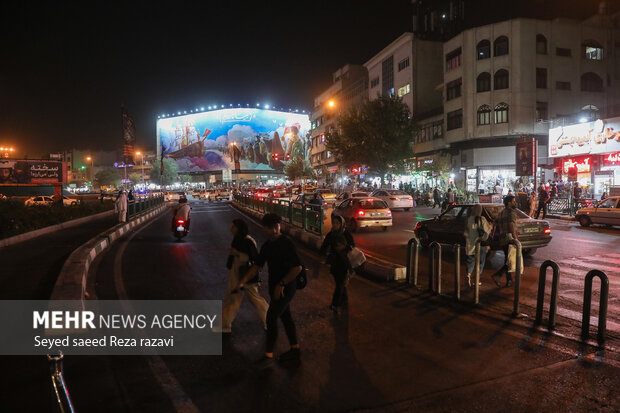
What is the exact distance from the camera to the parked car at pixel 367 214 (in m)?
17.1

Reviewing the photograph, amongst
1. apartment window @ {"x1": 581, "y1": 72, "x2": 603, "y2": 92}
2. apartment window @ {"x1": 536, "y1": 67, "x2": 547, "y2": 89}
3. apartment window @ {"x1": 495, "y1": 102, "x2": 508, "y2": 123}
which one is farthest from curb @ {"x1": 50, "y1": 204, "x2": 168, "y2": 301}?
apartment window @ {"x1": 581, "y1": 72, "x2": 603, "y2": 92}

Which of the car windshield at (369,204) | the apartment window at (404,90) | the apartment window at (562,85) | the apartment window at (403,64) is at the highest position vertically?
the apartment window at (403,64)

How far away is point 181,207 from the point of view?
15367mm

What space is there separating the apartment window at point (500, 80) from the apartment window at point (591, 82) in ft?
25.2

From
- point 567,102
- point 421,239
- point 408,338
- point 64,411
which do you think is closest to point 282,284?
point 408,338

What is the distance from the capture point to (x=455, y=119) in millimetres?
39531

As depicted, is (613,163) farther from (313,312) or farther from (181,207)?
(313,312)

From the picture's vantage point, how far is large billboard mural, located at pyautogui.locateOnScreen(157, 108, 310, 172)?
122 m

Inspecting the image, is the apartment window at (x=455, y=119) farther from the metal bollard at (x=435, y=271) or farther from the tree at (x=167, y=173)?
the tree at (x=167, y=173)

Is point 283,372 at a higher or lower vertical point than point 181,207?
lower

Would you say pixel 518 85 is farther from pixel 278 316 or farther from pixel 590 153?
pixel 278 316

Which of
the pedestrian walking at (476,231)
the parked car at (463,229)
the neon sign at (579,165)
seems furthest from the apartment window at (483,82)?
the pedestrian walking at (476,231)

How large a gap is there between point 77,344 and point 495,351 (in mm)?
4913

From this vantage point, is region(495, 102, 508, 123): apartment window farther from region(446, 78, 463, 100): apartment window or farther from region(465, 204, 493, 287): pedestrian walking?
region(465, 204, 493, 287): pedestrian walking
